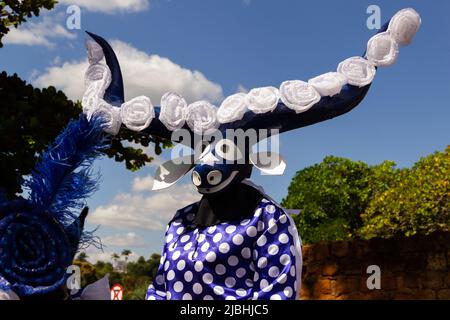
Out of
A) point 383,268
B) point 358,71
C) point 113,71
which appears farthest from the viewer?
point 383,268

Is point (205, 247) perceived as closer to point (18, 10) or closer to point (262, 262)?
point (262, 262)

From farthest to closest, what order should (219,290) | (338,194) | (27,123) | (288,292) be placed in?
(338,194)
(27,123)
(219,290)
(288,292)

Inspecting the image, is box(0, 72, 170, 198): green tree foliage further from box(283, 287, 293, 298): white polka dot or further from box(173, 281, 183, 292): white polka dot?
box(283, 287, 293, 298): white polka dot

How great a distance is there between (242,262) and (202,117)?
781 millimetres

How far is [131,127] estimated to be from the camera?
3.21 meters

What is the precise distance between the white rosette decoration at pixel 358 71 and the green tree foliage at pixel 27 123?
2752 millimetres

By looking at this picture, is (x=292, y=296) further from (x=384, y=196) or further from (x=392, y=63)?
(x=384, y=196)

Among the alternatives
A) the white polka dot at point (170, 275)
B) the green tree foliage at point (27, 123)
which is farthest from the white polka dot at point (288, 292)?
the green tree foliage at point (27, 123)

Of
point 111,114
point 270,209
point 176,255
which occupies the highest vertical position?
point 111,114

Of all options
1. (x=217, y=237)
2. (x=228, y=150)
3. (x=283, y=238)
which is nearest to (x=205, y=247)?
(x=217, y=237)

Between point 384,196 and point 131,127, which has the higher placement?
point 384,196

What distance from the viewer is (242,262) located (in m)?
2.98

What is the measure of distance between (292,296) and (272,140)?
2.69 ft
